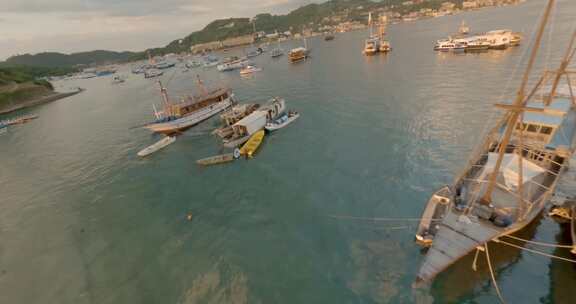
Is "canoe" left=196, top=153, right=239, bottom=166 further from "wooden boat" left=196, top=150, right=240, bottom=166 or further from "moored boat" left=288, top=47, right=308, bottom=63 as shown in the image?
"moored boat" left=288, top=47, right=308, bottom=63

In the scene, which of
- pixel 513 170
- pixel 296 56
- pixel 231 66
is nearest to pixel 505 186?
pixel 513 170

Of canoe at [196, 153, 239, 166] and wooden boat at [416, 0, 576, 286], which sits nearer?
wooden boat at [416, 0, 576, 286]

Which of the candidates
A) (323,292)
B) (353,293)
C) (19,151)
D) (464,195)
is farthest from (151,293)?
(19,151)

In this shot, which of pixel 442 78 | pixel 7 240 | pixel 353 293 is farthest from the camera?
pixel 442 78

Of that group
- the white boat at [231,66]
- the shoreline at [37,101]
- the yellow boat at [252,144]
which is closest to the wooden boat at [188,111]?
the yellow boat at [252,144]

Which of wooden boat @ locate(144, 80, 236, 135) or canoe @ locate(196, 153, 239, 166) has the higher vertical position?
wooden boat @ locate(144, 80, 236, 135)

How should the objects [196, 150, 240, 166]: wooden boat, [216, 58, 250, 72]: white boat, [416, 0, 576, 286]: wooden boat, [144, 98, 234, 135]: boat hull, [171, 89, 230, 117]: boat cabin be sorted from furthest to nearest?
[216, 58, 250, 72]: white boat, [171, 89, 230, 117]: boat cabin, [144, 98, 234, 135]: boat hull, [196, 150, 240, 166]: wooden boat, [416, 0, 576, 286]: wooden boat

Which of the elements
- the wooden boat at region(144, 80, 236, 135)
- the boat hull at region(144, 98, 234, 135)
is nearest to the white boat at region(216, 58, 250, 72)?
the wooden boat at region(144, 80, 236, 135)

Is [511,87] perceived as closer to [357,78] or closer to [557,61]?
[557,61]
